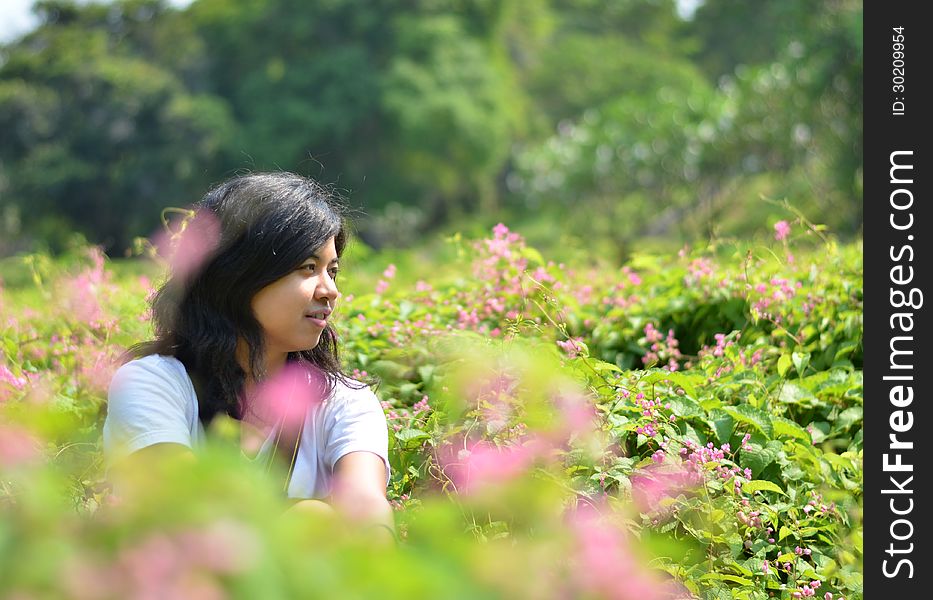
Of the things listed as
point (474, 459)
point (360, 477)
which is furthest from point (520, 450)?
point (360, 477)

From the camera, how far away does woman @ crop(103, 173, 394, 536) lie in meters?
2.25

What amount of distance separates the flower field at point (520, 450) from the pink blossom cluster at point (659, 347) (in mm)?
18

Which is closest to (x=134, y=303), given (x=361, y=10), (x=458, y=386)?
(x=458, y=386)

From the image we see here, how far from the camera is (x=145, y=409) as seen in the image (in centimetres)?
212

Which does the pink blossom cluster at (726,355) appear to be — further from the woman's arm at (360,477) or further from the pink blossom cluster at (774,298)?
the woman's arm at (360,477)

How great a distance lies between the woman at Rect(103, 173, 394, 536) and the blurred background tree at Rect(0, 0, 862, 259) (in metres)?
15.8

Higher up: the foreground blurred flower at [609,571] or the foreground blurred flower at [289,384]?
the foreground blurred flower at [609,571]

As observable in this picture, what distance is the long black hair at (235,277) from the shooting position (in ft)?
7.61

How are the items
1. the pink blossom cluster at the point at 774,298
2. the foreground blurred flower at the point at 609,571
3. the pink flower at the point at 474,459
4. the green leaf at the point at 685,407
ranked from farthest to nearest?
the pink blossom cluster at the point at 774,298 → the green leaf at the point at 685,407 → the pink flower at the point at 474,459 → the foreground blurred flower at the point at 609,571

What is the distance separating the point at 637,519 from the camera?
253 centimetres

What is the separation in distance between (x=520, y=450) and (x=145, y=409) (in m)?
0.69

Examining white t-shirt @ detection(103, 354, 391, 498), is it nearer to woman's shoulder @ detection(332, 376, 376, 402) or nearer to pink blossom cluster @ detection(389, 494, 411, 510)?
woman's shoulder @ detection(332, 376, 376, 402)

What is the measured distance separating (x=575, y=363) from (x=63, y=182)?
24061 millimetres

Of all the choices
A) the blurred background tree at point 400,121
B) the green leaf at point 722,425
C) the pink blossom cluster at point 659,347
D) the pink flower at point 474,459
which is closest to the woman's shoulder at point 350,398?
the pink flower at point 474,459
